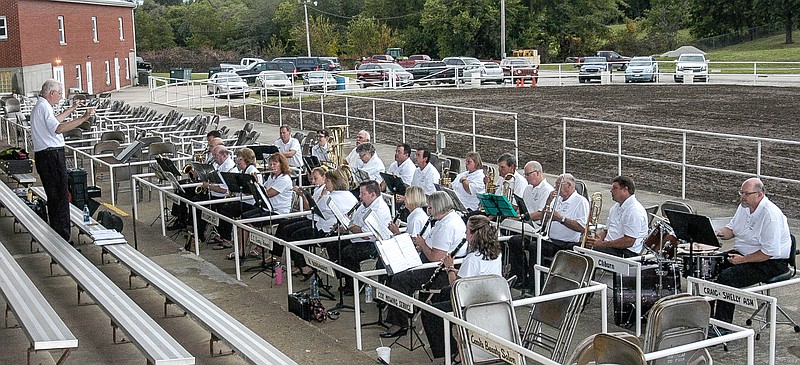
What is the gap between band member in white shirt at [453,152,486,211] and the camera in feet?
43.7

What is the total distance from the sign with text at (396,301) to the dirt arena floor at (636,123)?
8.52m

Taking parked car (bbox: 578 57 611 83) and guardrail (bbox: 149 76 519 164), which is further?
parked car (bbox: 578 57 611 83)

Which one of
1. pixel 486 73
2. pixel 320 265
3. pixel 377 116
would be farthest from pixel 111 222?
pixel 486 73

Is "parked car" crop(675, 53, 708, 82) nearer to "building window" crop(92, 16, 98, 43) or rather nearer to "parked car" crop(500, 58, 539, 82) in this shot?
"parked car" crop(500, 58, 539, 82)

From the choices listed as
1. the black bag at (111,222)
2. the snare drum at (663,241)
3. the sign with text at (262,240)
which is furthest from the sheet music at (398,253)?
the black bag at (111,222)

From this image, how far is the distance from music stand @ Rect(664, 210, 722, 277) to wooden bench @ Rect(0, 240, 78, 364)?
17.7 ft

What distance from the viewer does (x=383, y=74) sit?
48.0 meters

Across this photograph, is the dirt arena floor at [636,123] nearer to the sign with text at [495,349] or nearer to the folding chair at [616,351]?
the sign with text at [495,349]

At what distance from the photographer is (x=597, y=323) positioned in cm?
1005

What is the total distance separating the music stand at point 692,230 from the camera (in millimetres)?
9203

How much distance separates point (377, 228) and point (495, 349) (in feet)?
11.7

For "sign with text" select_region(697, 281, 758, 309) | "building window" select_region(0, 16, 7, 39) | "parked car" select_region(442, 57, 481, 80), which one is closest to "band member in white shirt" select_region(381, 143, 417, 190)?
"sign with text" select_region(697, 281, 758, 309)

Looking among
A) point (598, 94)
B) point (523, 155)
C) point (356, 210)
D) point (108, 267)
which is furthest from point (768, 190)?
point (598, 94)

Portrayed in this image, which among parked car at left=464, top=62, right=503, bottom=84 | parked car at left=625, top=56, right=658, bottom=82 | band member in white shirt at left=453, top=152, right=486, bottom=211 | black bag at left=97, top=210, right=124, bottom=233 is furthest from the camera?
parked car at left=464, top=62, right=503, bottom=84
